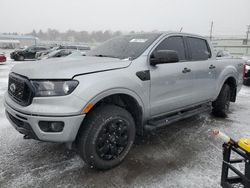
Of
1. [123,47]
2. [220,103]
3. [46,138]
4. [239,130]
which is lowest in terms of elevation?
[239,130]

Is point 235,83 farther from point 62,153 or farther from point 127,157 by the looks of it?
point 62,153

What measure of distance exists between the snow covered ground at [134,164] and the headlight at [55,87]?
3.46ft

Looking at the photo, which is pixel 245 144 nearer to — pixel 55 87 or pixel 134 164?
pixel 134 164

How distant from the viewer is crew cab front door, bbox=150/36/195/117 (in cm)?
310

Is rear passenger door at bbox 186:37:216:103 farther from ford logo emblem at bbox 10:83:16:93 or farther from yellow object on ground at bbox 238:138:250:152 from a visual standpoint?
ford logo emblem at bbox 10:83:16:93

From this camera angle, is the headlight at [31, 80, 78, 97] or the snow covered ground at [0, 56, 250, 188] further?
the snow covered ground at [0, 56, 250, 188]

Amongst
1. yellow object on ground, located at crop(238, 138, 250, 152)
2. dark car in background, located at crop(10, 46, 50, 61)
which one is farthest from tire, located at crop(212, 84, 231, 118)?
dark car in background, located at crop(10, 46, 50, 61)

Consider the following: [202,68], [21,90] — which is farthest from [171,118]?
[21,90]

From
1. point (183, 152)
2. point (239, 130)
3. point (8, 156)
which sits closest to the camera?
point (8, 156)

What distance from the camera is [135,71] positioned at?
112 inches

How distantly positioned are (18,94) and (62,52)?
49.4 feet

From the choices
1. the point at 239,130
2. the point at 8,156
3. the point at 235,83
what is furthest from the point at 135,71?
the point at 235,83

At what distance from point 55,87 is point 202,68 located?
2760mm

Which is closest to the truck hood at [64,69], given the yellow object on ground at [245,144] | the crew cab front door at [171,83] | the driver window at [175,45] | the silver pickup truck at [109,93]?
the silver pickup truck at [109,93]
